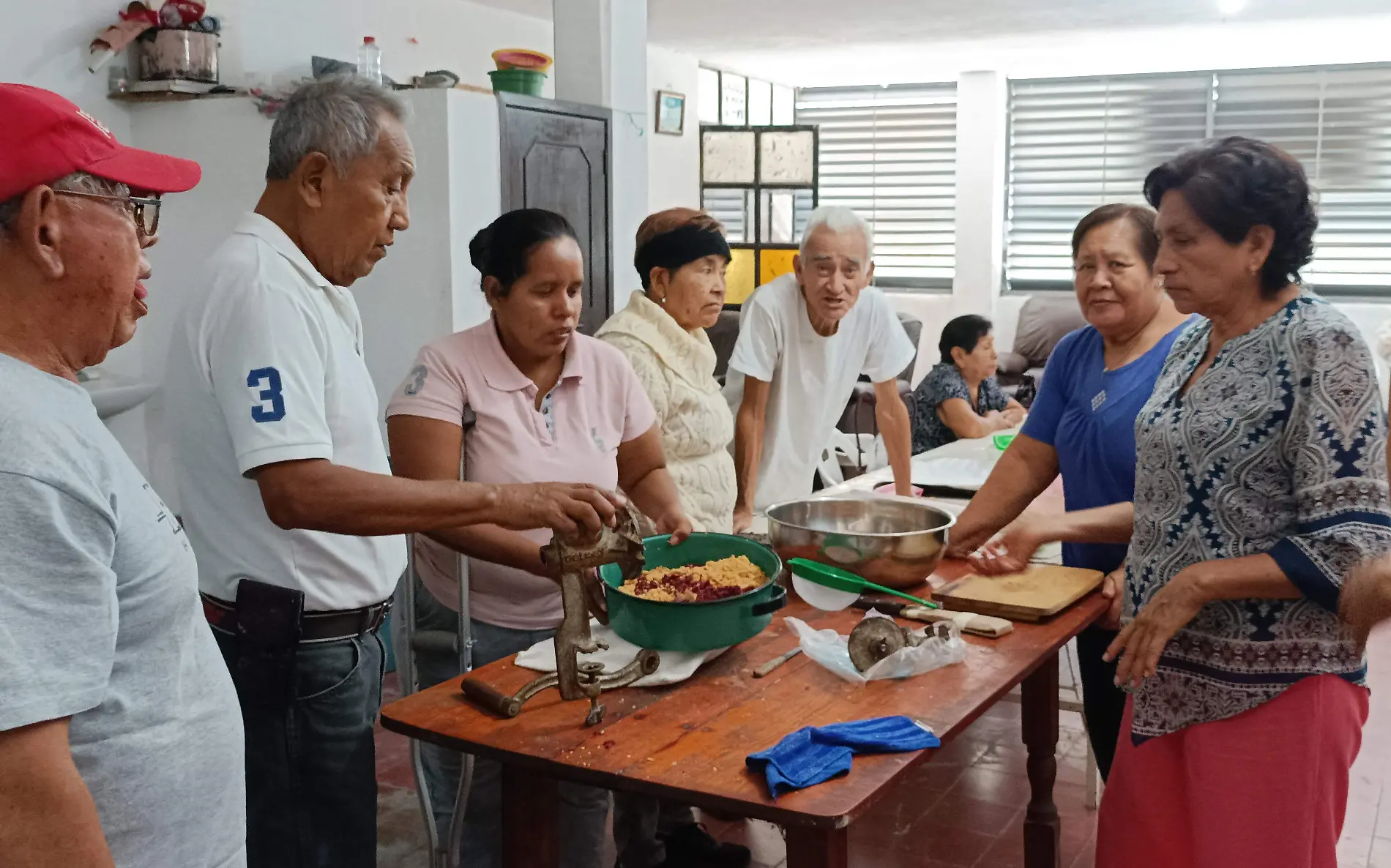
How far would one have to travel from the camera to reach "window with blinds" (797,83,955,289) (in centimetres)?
1050

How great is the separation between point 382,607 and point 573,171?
12.4 ft

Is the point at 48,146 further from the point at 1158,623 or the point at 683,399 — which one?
the point at 683,399

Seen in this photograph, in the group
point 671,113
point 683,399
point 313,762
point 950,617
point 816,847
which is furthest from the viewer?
point 671,113

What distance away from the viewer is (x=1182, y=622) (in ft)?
5.86

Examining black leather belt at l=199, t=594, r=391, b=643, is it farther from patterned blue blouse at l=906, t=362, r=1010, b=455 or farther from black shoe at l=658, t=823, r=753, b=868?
patterned blue blouse at l=906, t=362, r=1010, b=455

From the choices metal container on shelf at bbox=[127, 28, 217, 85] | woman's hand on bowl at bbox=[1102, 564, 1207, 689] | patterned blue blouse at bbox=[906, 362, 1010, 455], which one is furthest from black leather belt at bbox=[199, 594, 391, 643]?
metal container on shelf at bbox=[127, 28, 217, 85]

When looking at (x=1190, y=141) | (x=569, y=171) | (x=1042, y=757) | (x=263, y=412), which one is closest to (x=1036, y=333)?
(x=1190, y=141)

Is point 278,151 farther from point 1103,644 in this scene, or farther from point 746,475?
point 746,475

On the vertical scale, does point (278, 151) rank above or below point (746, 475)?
above

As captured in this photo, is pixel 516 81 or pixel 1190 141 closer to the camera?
pixel 516 81

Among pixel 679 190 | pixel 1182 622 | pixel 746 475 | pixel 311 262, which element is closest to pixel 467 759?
pixel 311 262

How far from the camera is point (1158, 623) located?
181 cm

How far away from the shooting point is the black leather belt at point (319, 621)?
167 centimetres

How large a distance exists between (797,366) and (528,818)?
84.8 inches
